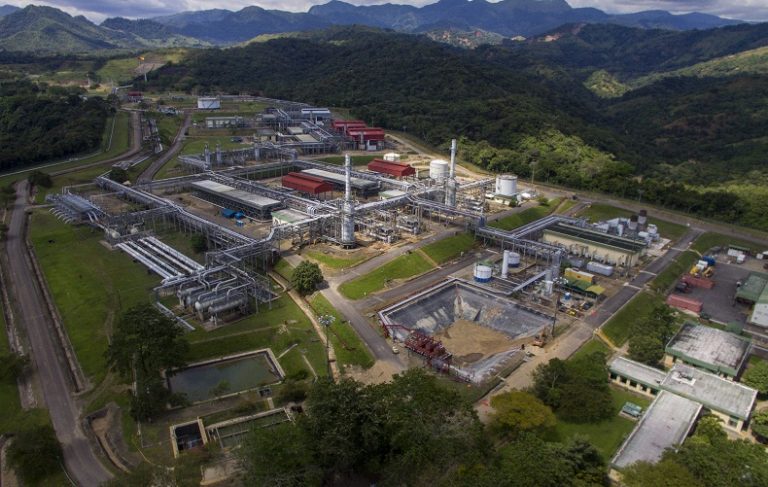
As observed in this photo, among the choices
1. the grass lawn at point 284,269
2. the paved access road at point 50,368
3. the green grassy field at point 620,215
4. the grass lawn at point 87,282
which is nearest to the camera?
the paved access road at point 50,368

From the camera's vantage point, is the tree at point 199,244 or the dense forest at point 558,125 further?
the dense forest at point 558,125

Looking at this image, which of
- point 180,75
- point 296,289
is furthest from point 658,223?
point 180,75

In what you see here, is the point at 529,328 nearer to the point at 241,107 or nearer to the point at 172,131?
the point at 172,131

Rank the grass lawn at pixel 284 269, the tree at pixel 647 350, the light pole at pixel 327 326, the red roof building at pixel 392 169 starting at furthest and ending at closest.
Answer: the red roof building at pixel 392 169, the grass lawn at pixel 284 269, the tree at pixel 647 350, the light pole at pixel 327 326

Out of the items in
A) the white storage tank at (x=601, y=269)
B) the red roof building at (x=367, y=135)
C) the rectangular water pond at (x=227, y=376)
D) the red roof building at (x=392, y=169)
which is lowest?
the rectangular water pond at (x=227, y=376)

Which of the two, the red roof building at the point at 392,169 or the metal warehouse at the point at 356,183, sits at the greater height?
the red roof building at the point at 392,169

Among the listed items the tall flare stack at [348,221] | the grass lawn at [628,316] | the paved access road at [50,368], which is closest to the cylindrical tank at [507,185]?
the grass lawn at [628,316]

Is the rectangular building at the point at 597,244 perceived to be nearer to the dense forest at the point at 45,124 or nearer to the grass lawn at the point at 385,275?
the grass lawn at the point at 385,275
